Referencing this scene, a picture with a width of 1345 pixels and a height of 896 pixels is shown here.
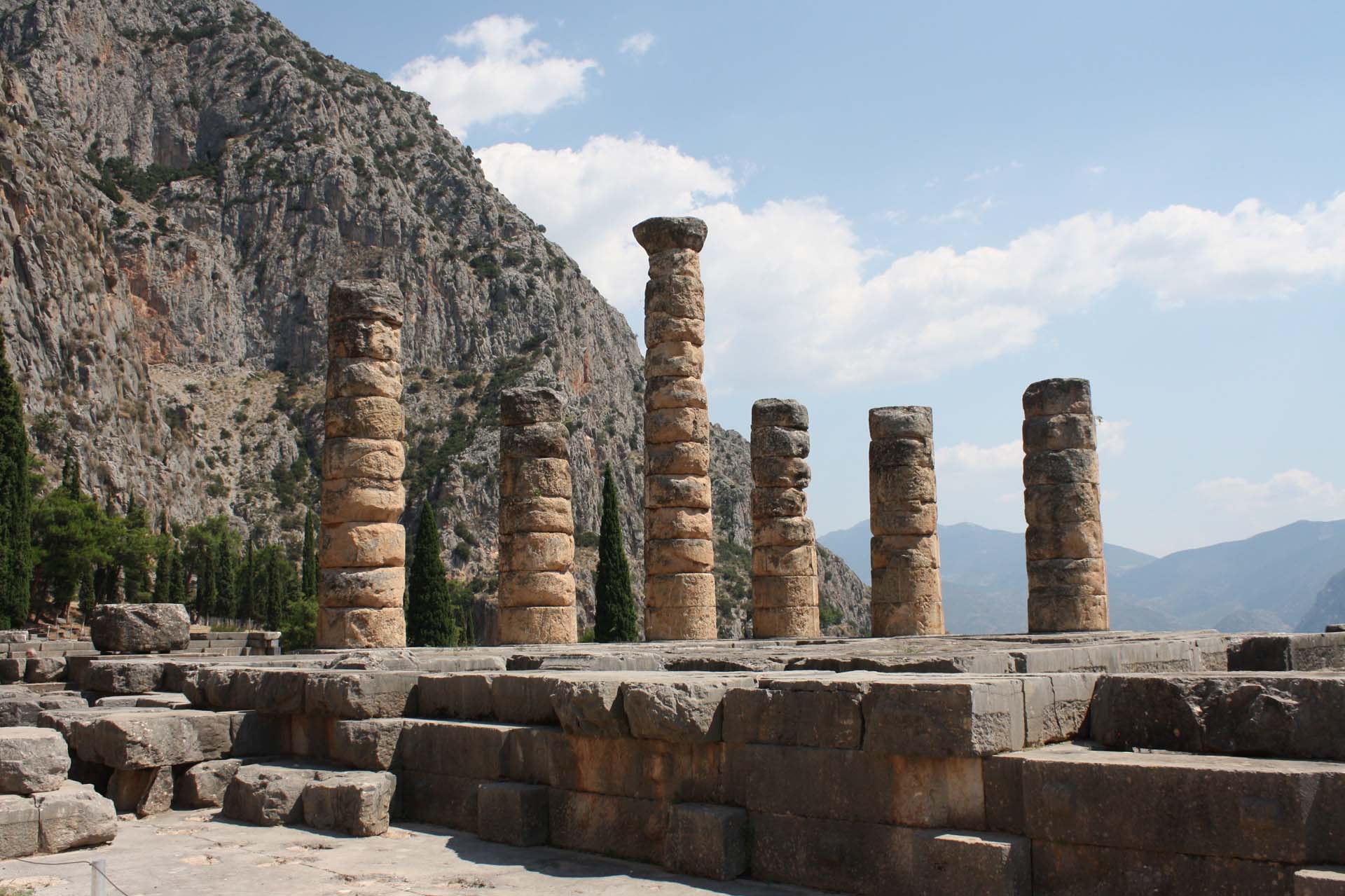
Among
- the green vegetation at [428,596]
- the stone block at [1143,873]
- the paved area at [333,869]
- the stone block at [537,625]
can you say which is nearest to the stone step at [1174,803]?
the stone block at [1143,873]

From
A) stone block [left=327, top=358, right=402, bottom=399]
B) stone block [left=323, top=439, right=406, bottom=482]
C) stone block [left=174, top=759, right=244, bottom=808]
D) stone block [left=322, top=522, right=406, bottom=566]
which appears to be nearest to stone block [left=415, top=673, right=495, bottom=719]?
stone block [left=174, top=759, right=244, bottom=808]

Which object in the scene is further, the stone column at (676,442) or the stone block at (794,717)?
the stone column at (676,442)

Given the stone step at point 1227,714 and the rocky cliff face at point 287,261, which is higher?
the rocky cliff face at point 287,261

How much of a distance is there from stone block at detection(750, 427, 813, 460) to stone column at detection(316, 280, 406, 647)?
6476mm

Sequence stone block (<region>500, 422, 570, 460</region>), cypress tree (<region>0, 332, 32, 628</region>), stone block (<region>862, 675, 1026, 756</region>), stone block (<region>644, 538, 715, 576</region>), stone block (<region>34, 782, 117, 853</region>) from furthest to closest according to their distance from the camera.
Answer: cypress tree (<region>0, 332, 32, 628</region>), stone block (<region>644, 538, 715, 576</region>), stone block (<region>500, 422, 570, 460</region>), stone block (<region>34, 782, 117, 853</region>), stone block (<region>862, 675, 1026, 756</region>)

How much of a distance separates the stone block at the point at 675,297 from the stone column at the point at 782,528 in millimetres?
2253

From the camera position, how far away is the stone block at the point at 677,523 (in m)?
19.4

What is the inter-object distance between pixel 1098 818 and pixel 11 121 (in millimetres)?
68394

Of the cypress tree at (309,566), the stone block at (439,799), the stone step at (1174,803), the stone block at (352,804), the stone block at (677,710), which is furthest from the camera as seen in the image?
the cypress tree at (309,566)

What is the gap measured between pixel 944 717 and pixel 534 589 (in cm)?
1280

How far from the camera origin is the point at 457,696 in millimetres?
8852

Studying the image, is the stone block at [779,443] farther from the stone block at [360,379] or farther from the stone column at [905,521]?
the stone block at [360,379]

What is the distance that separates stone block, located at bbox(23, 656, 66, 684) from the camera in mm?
13828

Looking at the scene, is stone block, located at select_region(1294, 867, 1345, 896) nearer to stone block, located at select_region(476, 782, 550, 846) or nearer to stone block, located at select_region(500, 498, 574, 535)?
Result: stone block, located at select_region(476, 782, 550, 846)
